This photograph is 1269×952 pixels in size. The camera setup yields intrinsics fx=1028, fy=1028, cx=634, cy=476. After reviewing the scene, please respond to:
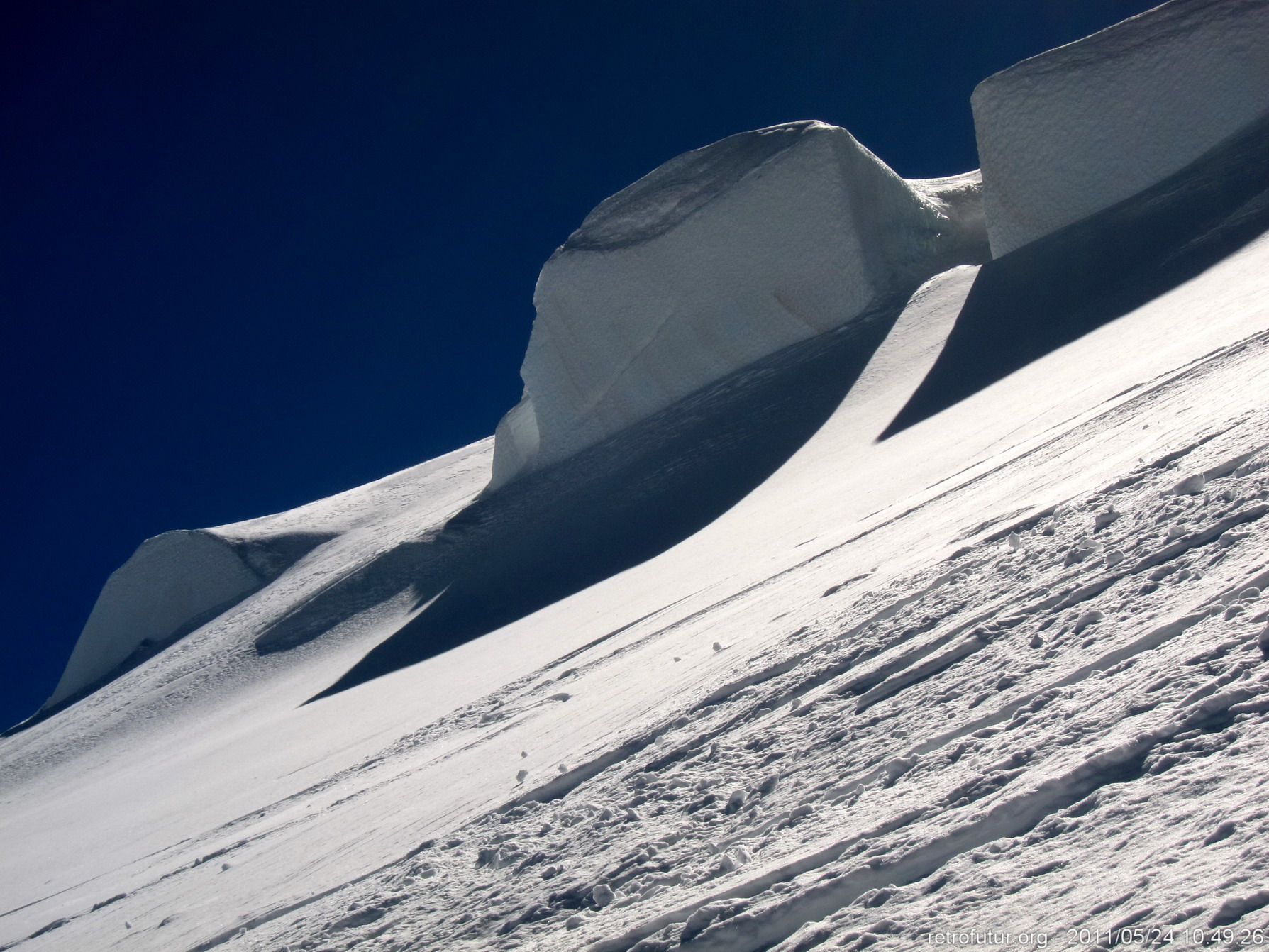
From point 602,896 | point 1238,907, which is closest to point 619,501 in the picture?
point 602,896

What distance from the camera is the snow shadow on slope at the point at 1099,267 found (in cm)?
826

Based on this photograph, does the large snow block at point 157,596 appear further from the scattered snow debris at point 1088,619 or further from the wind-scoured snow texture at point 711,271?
the scattered snow debris at point 1088,619

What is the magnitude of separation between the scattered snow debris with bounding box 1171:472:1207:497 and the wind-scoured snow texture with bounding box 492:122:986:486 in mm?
9709

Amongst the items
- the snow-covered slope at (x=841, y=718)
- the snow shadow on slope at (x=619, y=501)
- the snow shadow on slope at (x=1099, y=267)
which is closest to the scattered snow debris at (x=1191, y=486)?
the snow-covered slope at (x=841, y=718)

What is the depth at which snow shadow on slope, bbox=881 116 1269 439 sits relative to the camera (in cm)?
826

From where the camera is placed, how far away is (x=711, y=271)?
1275cm

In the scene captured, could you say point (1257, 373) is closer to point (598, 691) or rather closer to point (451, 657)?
point (598, 691)

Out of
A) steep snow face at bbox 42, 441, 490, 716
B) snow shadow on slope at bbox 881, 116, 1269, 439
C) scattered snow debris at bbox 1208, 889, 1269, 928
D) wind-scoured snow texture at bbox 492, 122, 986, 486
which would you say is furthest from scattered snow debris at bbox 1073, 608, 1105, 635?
steep snow face at bbox 42, 441, 490, 716

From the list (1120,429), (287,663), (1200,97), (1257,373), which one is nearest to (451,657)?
(287,663)

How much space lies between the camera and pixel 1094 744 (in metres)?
1.89

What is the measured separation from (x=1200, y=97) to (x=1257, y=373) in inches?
346

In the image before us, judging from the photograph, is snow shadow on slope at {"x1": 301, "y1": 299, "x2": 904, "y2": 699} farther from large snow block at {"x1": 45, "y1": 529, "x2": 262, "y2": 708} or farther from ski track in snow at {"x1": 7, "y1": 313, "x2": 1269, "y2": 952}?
ski track in snow at {"x1": 7, "y1": 313, "x2": 1269, "y2": 952}

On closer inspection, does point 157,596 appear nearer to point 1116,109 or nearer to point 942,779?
point 1116,109

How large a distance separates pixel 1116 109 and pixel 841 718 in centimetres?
1062
